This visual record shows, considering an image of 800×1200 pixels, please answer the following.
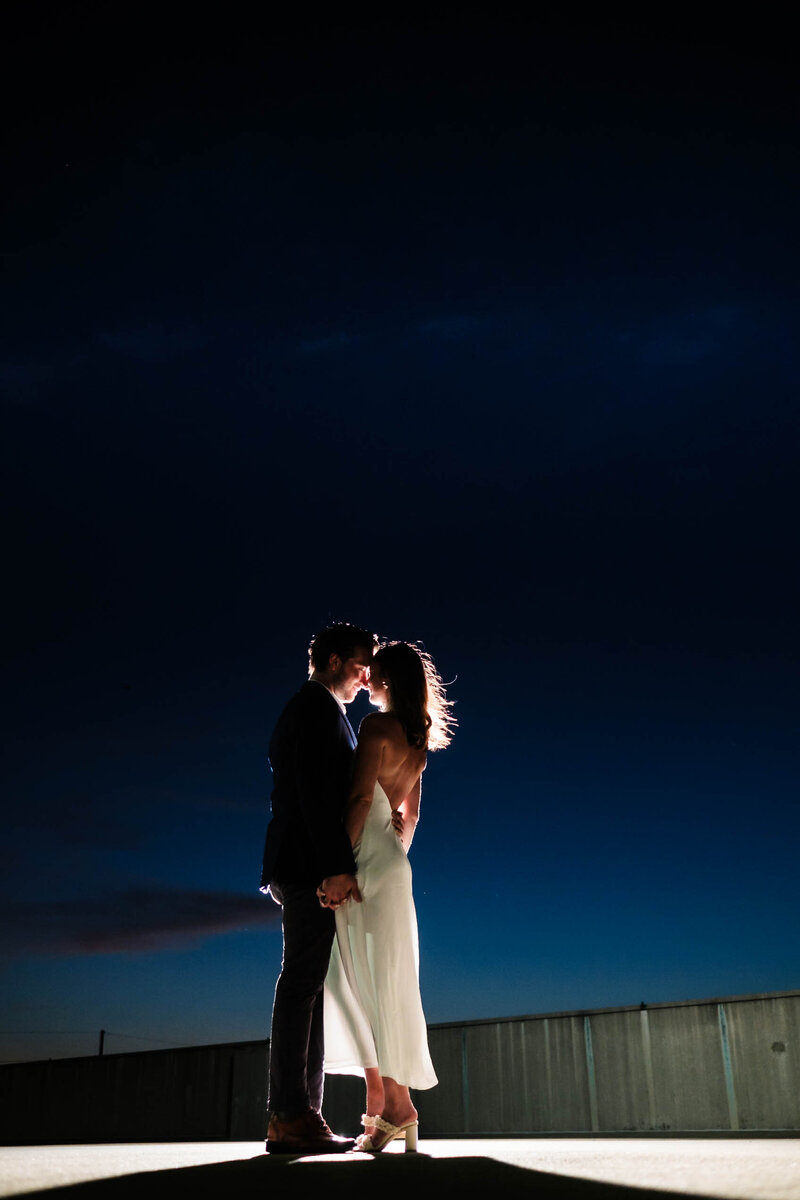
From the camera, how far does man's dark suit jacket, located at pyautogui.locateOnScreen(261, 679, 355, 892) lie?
11.7ft

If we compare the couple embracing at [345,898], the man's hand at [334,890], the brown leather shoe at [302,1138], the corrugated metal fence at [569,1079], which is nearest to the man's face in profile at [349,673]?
the couple embracing at [345,898]

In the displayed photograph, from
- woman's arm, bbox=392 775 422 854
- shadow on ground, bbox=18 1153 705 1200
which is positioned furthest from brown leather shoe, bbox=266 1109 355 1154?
woman's arm, bbox=392 775 422 854

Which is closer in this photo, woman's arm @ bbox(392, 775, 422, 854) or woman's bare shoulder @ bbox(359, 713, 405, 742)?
woman's bare shoulder @ bbox(359, 713, 405, 742)

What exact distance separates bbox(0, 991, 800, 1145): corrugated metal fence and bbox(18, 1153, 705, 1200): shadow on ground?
445 cm

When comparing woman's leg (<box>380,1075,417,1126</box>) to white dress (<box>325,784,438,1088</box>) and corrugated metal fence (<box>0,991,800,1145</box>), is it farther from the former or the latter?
corrugated metal fence (<box>0,991,800,1145</box>)

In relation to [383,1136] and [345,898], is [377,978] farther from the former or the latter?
[383,1136]

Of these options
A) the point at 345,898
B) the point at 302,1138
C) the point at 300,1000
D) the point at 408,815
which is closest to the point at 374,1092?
the point at 302,1138

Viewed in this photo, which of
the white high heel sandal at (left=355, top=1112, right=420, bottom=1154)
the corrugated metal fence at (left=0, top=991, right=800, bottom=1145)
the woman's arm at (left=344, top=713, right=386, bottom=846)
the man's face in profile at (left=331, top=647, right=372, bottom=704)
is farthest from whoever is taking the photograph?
the corrugated metal fence at (left=0, top=991, right=800, bottom=1145)

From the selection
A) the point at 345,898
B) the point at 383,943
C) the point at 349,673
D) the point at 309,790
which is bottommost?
the point at 383,943

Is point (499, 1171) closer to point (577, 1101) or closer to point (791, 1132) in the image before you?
point (791, 1132)

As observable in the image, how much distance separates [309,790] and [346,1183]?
1682mm

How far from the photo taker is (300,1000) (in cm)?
344

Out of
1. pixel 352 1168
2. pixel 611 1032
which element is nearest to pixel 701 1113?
pixel 611 1032

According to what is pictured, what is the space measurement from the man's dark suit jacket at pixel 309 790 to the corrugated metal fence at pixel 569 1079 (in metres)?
4.11
